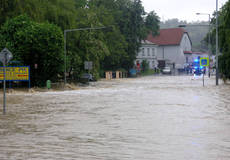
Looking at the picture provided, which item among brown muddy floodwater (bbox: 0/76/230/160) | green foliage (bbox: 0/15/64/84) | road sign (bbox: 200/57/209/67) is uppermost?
green foliage (bbox: 0/15/64/84)

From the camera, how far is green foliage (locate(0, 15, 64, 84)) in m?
37.8

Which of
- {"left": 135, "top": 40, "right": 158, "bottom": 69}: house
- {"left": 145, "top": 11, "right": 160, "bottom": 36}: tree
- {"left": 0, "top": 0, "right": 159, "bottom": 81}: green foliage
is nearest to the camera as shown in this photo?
{"left": 0, "top": 0, "right": 159, "bottom": 81}: green foliage

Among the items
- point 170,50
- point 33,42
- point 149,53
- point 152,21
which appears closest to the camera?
point 33,42

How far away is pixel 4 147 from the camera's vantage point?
9.81m

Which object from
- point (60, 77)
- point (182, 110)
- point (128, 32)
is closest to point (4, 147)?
point (182, 110)

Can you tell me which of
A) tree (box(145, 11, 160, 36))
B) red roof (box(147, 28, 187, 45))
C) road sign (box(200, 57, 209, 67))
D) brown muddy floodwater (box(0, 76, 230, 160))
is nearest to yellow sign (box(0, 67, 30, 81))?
road sign (box(200, 57, 209, 67))

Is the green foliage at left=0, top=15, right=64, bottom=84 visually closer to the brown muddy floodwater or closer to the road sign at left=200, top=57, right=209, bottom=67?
the road sign at left=200, top=57, right=209, bottom=67

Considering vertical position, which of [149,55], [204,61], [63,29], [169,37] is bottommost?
[204,61]

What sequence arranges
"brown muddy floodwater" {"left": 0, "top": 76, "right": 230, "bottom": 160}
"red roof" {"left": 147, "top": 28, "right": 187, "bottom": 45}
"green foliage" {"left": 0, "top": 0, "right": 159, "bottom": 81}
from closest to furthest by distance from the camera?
"brown muddy floodwater" {"left": 0, "top": 76, "right": 230, "bottom": 160} → "green foliage" {"left": 0, "top": 0, "right": 159, "bottom": 81} → "red roof" {"left": 147, "top": 28, "right": 187, "bottom": 45}

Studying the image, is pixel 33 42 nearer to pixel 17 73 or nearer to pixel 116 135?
pixel 17 73

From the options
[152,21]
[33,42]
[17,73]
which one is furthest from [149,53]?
[17,73]

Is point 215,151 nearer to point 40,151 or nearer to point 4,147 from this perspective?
point 40,151

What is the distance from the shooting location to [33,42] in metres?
38.2

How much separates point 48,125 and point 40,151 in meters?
4.72
